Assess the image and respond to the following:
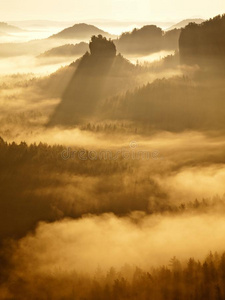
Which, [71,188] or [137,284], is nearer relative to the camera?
[137,284]

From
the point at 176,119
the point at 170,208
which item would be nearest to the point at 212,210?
the point at 170,208

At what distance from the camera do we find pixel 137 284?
221 ft

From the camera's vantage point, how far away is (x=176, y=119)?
19438cm

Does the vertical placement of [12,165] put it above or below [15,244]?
above

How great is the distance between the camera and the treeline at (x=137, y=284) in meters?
63.7

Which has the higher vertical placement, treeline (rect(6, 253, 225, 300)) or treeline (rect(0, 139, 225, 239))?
treeline (rect(0, 139, 225, 239))

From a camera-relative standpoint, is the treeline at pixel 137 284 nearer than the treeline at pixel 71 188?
Yes

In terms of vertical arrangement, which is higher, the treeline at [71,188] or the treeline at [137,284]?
the treeline at [71,188]

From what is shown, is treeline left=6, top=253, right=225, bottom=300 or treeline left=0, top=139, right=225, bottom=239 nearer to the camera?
treeline left=6, top=253, right=225, bottom=300

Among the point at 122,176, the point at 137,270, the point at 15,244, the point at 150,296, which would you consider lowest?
the point at 150,296

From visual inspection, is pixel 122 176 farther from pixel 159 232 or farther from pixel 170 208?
pixel 159 232

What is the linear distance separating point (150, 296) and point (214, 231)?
32.8 meters

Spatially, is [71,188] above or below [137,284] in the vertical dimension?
above

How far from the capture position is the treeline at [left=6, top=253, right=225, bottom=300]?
63688mm
